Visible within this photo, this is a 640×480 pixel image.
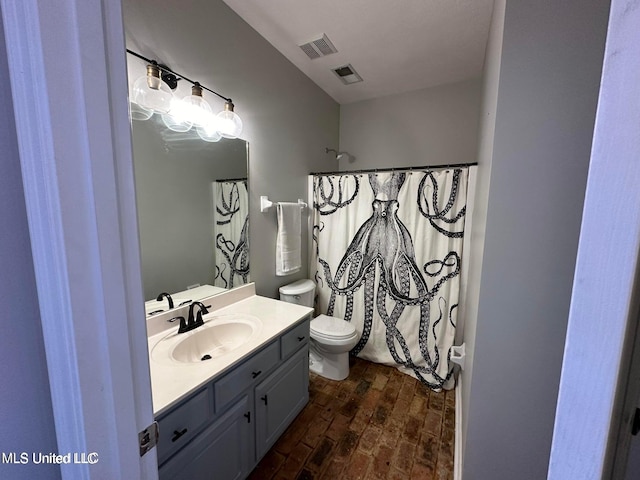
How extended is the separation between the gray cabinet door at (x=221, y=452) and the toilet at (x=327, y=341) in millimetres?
868

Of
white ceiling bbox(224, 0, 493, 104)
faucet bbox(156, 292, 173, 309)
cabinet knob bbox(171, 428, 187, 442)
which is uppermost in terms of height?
white ceiling bbox(224, 0, 493, 104)

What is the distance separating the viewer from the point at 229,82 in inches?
64.4

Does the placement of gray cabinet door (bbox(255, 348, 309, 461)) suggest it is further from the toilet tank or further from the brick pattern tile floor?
the toilet tank

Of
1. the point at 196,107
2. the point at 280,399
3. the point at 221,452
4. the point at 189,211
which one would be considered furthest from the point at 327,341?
the point at 196,107

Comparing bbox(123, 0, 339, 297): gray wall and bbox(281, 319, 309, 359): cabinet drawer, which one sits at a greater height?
bbox(123, 0, 339, 297): gray wall

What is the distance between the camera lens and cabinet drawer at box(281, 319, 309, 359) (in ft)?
4.80

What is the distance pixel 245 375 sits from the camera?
120 centimetres

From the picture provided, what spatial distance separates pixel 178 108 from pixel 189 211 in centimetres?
57

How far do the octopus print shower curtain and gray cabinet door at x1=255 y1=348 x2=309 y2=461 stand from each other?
0.88 m

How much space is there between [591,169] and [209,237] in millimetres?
1707

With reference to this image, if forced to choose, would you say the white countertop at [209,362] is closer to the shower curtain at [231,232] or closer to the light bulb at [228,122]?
the shower curtain at [231,232]

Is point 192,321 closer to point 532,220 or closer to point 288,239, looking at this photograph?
point 288,239

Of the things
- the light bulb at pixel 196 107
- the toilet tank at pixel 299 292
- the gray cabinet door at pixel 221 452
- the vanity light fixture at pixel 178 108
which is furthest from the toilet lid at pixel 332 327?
the light bulb at pixel 196 107

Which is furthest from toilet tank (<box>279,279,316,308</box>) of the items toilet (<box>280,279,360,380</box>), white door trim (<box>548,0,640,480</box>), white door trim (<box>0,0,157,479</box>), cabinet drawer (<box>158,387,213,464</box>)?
white door trim (<box>548,0,640,480</box>)
